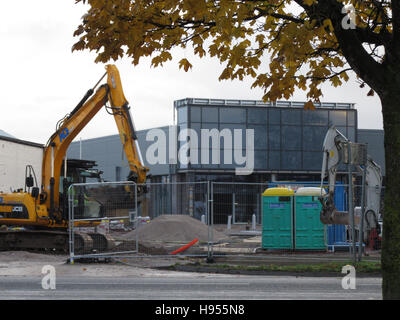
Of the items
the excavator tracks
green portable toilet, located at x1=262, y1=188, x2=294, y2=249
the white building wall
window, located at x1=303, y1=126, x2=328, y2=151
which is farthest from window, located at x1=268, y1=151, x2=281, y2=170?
the excavator tracks

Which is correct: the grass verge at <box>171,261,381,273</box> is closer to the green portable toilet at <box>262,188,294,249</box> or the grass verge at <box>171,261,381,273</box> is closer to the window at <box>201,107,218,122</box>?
the green portable toilet at <box>262,188,294,249</box>

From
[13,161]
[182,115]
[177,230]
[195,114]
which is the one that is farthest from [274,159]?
[13,161]

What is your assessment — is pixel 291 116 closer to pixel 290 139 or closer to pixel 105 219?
pixel 290 139

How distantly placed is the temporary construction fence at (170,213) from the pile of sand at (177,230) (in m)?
0.65

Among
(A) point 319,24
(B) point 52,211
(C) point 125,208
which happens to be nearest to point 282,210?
(C) point 125,208

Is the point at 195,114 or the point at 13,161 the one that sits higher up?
the point at 195,114

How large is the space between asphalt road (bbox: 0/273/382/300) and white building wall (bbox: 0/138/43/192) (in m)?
13.0

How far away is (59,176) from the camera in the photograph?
20.5 m

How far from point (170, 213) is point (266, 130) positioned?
25.3 metres

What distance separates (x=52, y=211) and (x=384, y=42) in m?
15.3

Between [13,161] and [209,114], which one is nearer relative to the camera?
[13,161]

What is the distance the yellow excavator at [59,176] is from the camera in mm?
20203

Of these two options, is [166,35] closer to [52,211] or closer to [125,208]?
[125,208]

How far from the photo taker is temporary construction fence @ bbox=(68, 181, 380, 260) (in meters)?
17.9
